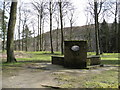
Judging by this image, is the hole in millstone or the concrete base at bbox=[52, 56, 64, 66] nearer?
the hole in millstone

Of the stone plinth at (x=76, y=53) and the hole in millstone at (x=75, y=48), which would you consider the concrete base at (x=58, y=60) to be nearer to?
the stone plinth at (x=76, y=53)

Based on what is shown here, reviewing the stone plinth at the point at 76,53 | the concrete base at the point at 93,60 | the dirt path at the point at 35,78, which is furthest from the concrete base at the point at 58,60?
the dirt path at the point at 35,78

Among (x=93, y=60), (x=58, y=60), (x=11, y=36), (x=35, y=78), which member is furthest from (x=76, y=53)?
(x=11, y=36)

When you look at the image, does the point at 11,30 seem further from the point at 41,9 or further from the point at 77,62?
the point at 41,9

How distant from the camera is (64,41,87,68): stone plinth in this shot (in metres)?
8.34

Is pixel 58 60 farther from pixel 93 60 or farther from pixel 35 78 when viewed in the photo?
pixel 35 78

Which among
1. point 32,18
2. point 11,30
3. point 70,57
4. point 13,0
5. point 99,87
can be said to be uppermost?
point 32,18

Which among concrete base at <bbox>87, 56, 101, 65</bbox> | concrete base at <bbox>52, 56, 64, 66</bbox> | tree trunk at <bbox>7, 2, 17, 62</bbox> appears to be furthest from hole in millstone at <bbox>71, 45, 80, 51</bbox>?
tree trunk at <bbox>7, 2, 17, 62</bbox>

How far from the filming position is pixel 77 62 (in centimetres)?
845

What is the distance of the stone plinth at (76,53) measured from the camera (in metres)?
8.34

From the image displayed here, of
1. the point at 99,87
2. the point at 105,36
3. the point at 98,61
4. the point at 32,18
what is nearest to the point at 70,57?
the point at 98,61

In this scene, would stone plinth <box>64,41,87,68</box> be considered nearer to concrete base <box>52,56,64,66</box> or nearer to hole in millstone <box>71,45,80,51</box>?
hole in millstone <box>71,45,80,51</box>

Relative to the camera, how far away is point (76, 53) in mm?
8422

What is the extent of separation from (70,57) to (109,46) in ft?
105
